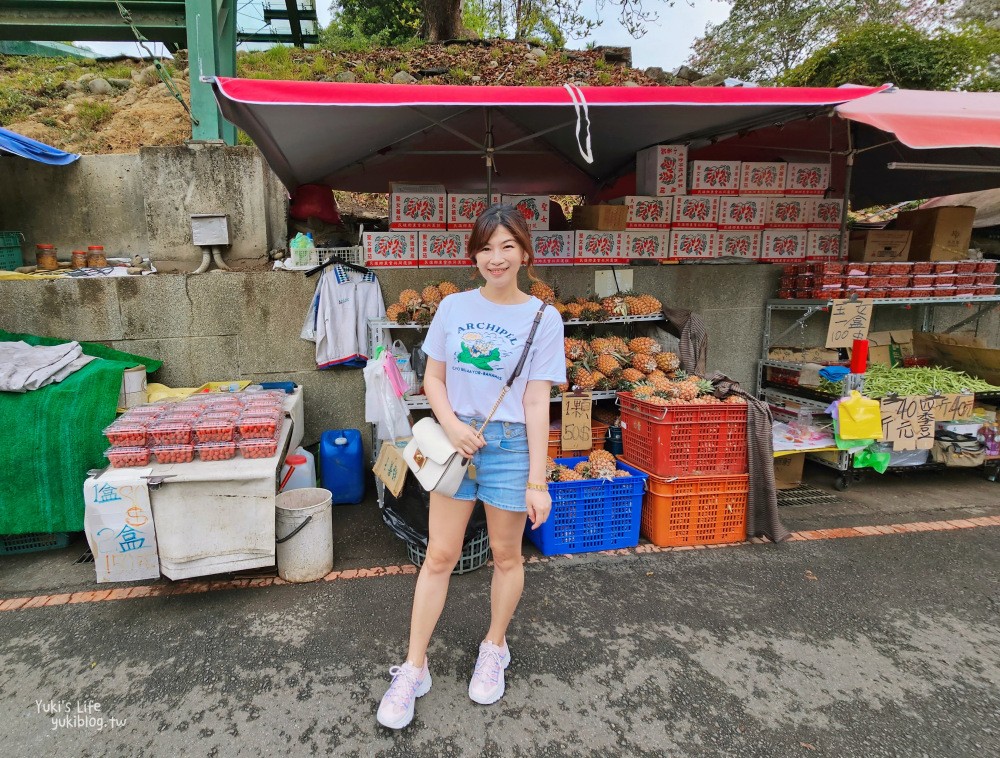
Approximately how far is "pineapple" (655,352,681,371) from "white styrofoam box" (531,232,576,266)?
1195 millimetres

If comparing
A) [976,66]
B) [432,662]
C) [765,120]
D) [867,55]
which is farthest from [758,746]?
[976,66]

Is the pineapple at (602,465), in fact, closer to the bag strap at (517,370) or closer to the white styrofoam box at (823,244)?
the bag strap at (517,370)

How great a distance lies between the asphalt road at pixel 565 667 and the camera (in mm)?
2305

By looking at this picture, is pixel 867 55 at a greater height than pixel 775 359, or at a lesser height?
greater

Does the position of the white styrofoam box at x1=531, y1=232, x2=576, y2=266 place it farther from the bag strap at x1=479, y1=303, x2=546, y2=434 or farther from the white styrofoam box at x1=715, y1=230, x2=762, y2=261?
the bag strap at x1=479, y1=303, x2=546, y2=434

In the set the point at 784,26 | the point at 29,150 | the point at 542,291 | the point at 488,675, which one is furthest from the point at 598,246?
Result: the point at 784,26

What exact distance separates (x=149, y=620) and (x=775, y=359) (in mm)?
5538

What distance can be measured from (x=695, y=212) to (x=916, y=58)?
35.9ft

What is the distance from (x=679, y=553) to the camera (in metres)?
3.89

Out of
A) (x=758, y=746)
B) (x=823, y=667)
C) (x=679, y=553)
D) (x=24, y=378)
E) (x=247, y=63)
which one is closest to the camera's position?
(x=758, y=746)

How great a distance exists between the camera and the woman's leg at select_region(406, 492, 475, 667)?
2.34m

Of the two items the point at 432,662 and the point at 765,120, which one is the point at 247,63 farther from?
the point at 432,662

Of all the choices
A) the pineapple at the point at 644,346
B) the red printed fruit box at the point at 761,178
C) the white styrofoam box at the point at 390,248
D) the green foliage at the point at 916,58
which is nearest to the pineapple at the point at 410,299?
the white styrofoam box at the point at 390,248

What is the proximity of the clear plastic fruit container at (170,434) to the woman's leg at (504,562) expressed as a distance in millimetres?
2053
